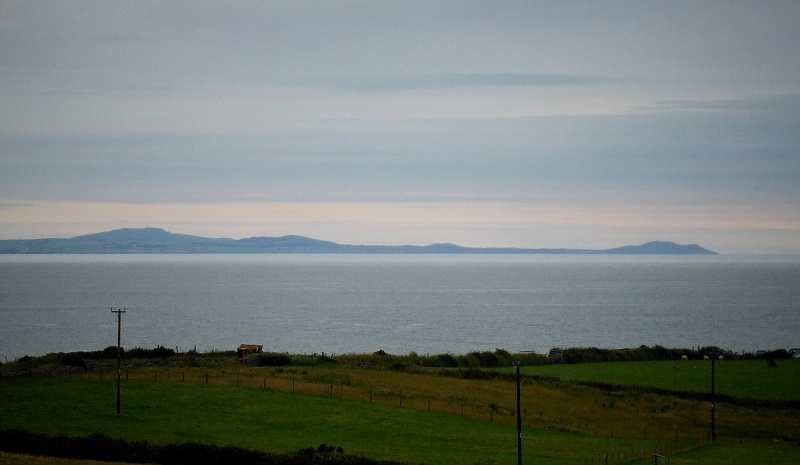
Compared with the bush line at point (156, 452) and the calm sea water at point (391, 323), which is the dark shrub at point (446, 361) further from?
the bush line at point (156, 452)

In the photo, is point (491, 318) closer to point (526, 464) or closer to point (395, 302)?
point (395, 302)

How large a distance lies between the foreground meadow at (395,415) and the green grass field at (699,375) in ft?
14.4

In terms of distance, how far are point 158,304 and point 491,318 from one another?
7550 centimetres

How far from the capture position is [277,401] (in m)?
47.5

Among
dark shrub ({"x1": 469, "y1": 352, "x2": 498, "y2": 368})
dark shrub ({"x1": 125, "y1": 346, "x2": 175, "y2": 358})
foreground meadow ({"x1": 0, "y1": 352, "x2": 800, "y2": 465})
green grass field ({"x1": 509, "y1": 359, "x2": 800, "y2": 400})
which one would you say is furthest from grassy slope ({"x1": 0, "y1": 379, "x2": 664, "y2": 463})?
dark shrub ({"x1": 469, "y1": 352, "x2": 498, "y2": 368})

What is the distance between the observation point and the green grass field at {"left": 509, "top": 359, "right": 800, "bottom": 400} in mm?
62312

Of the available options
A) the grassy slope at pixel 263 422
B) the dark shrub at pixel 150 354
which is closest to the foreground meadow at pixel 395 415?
the grassy slope at pixel 263 422

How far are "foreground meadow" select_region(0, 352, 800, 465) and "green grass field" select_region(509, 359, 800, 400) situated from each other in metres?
4.40

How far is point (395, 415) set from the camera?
4647cm

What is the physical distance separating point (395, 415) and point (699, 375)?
3508 cm

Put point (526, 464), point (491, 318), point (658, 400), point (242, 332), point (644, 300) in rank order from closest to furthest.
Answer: point (526, 464), point (658, 400), point (242, 332), point (491, 318), point (644, 300)

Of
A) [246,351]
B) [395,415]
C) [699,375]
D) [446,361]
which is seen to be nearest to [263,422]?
[395,415]

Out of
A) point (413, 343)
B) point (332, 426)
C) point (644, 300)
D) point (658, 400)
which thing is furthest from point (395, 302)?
point (332, 426)

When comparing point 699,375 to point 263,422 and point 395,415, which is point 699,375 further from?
point 263,422
